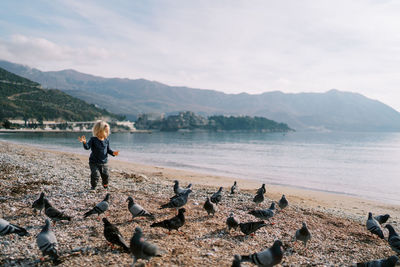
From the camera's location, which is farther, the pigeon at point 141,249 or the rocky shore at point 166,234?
the rocky shore at point 166,234

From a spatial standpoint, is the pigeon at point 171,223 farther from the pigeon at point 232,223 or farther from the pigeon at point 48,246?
the pigeon at point 48,246

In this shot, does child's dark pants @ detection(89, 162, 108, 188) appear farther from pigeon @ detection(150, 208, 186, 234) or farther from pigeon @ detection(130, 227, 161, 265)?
pigeon @ detection(130, 227, 161, 265)

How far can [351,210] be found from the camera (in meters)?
17.4

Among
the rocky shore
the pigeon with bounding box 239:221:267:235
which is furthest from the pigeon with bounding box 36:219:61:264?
the pigeon with bounding box 239:221:267:235

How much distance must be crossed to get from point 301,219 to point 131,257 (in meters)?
8.23

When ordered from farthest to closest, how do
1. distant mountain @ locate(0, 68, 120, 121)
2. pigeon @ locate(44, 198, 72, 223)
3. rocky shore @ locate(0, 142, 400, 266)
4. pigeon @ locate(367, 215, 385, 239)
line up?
distant mountain @ locate(0, 68, 120, 121)
pigeon @ locate(367, 215, 385, 239)
pigeon @ locate(44, 198, 72, 223)
rocky shore @ locate(0, 142, 400, 266)

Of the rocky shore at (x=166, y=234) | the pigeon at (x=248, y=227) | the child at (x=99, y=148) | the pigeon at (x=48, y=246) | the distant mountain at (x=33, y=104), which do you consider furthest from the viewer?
the distant mountain at (x=33, y=104)

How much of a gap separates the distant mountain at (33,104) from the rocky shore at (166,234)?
6059 inches

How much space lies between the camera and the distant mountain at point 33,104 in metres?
141

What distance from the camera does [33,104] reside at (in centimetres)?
15788

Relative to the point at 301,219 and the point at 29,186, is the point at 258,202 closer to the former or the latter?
the point at 301,219

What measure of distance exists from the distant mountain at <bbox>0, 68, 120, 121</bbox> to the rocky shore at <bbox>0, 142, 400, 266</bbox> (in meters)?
154

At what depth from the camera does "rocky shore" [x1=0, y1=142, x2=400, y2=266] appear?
6.49 m

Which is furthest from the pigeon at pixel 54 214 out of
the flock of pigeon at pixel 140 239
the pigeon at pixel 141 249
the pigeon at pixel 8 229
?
the pigeon at pixel 141 249
